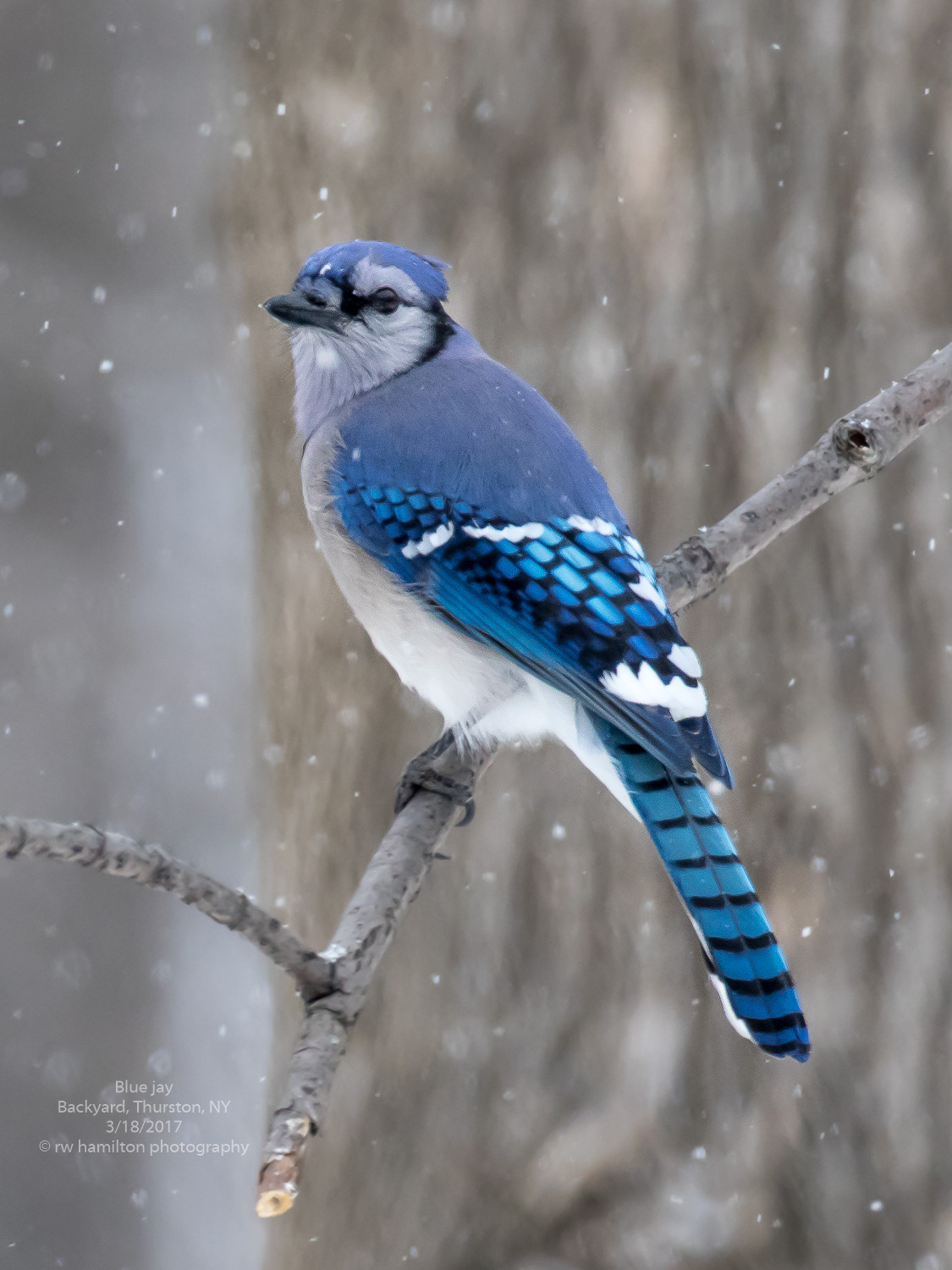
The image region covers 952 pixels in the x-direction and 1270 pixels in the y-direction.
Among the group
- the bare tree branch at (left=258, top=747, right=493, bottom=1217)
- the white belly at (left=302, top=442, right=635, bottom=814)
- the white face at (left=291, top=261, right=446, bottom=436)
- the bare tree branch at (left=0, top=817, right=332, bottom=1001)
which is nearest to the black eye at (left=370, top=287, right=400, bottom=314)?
the white face at (left=291, top=261, right=446, bottom=436)

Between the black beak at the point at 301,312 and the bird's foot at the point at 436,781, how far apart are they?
0.51m

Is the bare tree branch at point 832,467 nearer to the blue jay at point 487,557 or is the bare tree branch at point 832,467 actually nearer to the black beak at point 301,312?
the blue jay at point 487,557

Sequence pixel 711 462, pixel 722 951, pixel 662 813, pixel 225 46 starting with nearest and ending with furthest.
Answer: pixel 722 951 → pixel 662 813 → pixel 711 462 → pixel 225 46

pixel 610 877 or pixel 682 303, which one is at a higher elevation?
pixel 682 303

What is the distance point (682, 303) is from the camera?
67.4 inches

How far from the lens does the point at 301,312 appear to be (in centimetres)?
143

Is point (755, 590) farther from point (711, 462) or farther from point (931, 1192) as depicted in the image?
point (931, 1192)

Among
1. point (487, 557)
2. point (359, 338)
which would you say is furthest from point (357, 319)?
point (487, 557)

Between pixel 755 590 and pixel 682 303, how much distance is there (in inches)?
16.1

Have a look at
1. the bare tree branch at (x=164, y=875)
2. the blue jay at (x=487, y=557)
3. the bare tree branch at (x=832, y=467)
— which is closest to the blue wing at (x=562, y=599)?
the blue jay at (x=487, y=557)

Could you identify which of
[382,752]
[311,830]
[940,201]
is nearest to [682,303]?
[940,201]

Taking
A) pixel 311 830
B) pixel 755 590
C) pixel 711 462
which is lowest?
pixel 311 830

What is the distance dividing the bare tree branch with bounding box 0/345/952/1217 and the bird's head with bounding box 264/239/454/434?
1.41 ft

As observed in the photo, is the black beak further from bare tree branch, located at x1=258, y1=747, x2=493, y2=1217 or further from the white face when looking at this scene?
bare tree branch, located at x1=258, y1=747, x2=493, y2=1217
